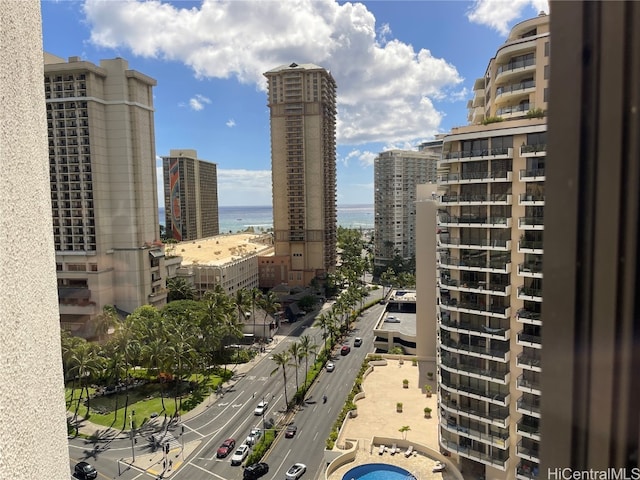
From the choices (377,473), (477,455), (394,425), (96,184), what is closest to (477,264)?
(477,455)

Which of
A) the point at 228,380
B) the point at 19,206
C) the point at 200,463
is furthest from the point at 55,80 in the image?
the point at 19,206

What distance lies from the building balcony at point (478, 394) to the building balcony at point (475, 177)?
4.92m

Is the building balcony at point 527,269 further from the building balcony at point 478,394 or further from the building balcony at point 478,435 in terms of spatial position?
the building balcony at point 478,435

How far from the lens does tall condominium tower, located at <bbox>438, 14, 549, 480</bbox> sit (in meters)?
9.00

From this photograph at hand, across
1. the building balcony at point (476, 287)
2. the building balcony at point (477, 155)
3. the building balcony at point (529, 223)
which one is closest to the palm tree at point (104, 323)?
the building balcony at point (476, 287)

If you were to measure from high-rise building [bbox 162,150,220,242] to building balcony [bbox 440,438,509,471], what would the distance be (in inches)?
2087

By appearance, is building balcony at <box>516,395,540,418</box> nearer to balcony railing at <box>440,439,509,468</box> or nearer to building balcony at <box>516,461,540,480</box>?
building balcony at <box>516,461,540,480</box>

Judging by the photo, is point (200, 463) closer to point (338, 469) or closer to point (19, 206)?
point (338, 469)

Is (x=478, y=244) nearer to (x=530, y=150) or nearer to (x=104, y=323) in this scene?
(x=530, y=150)

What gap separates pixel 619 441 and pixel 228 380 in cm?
2097

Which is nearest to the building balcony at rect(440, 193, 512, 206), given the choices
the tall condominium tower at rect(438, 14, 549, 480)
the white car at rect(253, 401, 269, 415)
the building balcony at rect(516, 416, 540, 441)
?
the tall condominium tower at rect(438, 14, 549, 480)

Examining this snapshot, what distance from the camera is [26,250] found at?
107 inches

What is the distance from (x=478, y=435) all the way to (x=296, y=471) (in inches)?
219

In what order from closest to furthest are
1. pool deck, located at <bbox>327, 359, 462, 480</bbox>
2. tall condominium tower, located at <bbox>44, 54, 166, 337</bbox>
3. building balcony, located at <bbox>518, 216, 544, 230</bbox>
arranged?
building balcony, located at <bbox>518, 216, 544, 230</bbox>
pool deck, located at <bbox>327, 359, 462, 480</bbox>
tall condominium tower, located at <bbox>44, 54, 166, 337</bbox>
